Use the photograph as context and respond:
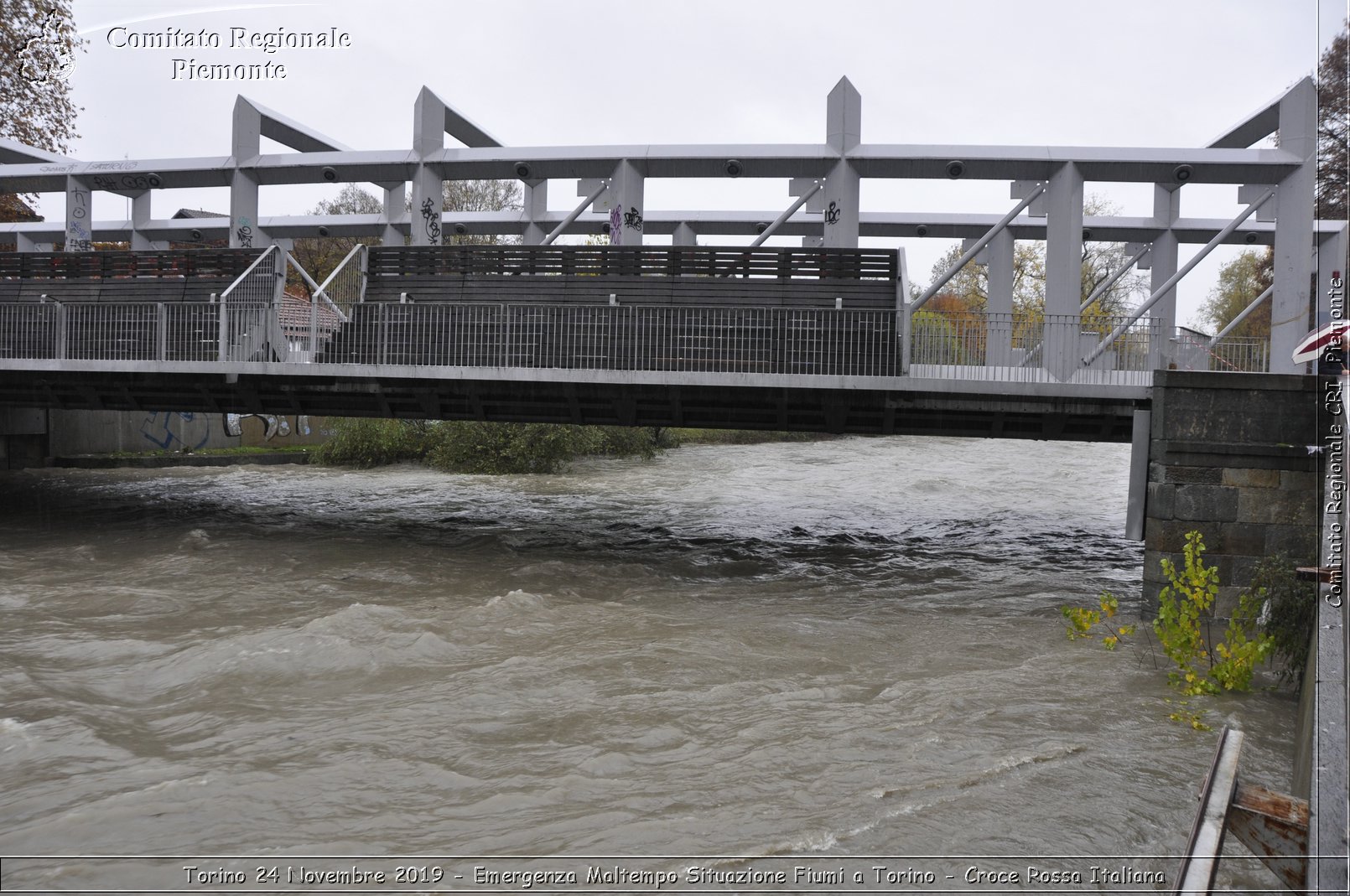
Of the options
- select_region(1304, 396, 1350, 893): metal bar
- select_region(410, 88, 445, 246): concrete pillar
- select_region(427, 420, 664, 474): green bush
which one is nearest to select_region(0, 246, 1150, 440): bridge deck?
select_region(410, 88, 445, 246): concrete pillar

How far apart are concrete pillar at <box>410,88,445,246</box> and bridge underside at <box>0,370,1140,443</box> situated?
147 inches

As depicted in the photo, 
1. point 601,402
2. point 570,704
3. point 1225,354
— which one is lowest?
point 570,704

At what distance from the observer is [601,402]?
13359 mm

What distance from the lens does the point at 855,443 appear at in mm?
45125

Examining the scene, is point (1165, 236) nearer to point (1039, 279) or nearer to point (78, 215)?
point (78, 215)

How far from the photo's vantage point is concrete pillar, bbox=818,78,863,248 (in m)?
14.1

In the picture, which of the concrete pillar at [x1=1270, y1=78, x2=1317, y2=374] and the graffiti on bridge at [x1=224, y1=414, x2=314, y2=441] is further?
the graffiti on bridge at [x1=224, y1=414, x2=314, y2=441]

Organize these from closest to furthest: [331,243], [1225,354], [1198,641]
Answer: [1198,641]
[1225,354]
[331,243]

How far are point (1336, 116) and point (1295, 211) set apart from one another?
621cm

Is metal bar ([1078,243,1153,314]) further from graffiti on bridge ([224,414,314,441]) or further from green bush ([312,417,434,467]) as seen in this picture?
graffiti on bridge ([224,414,314,441])

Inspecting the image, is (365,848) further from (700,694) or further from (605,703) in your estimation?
(700,694)

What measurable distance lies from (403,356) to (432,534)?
4128mm

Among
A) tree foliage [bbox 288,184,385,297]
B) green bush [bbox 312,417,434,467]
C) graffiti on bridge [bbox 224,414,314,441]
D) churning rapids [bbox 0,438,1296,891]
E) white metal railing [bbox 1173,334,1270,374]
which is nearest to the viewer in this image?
Answer: churning rapids [bbox 0,438,1296,891]

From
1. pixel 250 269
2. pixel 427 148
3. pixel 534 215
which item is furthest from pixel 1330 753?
pixel 534 215
